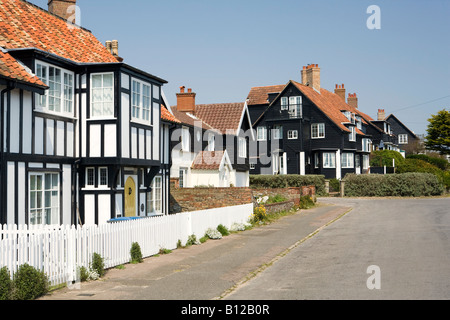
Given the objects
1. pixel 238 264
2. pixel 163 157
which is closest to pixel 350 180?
pixel 163 157

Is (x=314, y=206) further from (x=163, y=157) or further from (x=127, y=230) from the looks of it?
(x=127, y=230)

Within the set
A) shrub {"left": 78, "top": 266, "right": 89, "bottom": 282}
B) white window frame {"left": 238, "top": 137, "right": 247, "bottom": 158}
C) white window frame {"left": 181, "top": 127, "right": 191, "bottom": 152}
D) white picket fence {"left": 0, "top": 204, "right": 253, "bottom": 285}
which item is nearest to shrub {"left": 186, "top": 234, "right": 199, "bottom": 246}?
white picket fence {"left": 0, "top": 204, "right": 253, "bottom": 285}

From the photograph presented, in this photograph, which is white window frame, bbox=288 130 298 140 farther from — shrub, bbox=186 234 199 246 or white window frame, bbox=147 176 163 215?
shrub, bbox=186 234 199 246

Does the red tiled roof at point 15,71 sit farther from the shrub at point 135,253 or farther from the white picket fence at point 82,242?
the shrub at point 135,253

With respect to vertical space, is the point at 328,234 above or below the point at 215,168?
below

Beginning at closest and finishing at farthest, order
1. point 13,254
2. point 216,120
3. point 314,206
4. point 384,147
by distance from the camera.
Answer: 1. point 13,254
2. point 314,206
3. point 216,120
4. point 384,147

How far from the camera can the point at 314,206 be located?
3547 cm

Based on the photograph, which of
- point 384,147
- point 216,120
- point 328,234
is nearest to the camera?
point 328,234

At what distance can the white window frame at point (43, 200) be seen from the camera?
1543cm

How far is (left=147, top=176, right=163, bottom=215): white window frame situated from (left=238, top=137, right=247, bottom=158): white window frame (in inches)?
682

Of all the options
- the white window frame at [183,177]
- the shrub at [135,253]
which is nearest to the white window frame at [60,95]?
the shrub at [135,253]

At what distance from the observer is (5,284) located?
9.52 m

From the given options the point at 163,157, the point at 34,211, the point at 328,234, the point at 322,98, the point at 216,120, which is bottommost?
the point at 328,234

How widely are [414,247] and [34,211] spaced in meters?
12.0
